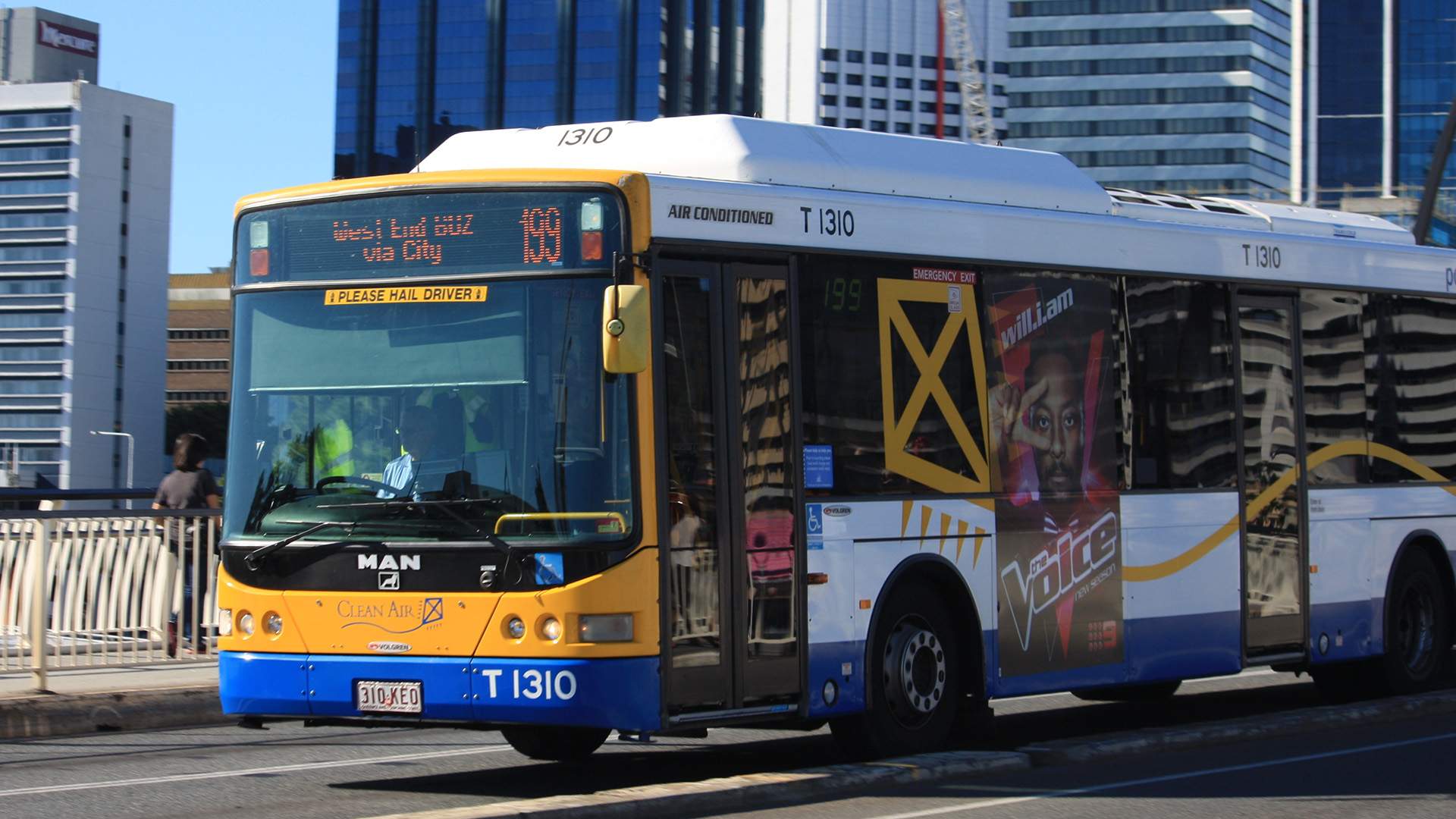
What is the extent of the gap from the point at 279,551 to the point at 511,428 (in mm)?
1348

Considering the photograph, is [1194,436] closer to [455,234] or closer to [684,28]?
[455,234]

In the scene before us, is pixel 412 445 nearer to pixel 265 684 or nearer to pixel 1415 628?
pixel 265 684

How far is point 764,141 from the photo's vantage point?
10070 mm

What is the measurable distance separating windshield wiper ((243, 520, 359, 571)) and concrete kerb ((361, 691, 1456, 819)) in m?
1.41

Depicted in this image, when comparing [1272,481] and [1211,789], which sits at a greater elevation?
[1272,481]

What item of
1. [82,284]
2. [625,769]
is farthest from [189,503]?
[82,284]

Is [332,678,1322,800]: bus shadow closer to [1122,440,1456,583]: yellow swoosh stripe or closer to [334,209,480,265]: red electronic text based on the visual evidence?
[1122,440,1456,583]: yellow swoosh stripe

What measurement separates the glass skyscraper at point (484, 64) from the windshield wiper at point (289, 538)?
160m

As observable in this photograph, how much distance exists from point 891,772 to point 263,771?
3.56 meters

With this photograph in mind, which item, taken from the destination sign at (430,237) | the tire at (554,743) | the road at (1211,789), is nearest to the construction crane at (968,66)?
the road at (1211,789)

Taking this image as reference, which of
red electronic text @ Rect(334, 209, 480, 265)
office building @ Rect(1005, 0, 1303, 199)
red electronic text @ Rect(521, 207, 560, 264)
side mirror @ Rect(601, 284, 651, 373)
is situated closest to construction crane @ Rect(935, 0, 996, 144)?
office building @ Rect(1005, 0, 1303, 199)

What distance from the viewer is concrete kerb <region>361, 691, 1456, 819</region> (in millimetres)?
7758

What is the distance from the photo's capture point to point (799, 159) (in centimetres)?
1020

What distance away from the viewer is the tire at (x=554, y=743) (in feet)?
33.2
